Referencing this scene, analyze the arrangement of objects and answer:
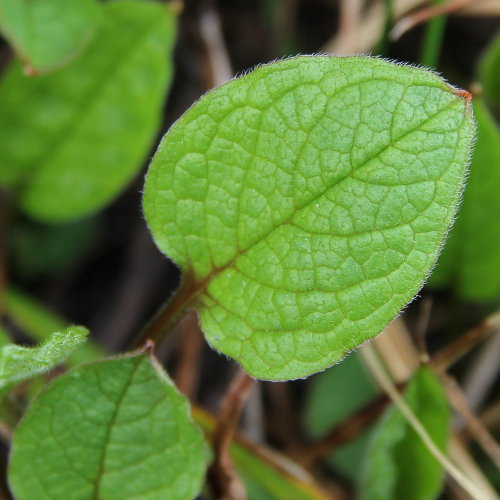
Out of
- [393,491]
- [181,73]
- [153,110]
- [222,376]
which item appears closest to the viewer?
[393,491]

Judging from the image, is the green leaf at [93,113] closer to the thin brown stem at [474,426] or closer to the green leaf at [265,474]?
the green leaf at [265,474]

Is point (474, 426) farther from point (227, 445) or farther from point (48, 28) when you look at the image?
point (48, 28)

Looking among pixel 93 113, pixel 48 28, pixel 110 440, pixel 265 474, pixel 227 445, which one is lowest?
pixel 265 474

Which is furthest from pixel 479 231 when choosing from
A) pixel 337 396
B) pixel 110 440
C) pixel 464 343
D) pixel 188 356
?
pixel 110 440

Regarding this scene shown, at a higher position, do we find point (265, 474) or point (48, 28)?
point (48, 28)

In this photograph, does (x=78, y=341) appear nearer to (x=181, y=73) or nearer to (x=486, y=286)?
(x=486, y=286)

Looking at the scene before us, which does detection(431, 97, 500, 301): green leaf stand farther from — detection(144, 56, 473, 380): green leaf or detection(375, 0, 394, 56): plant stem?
detection(144, 56, 473, 380): green leaf

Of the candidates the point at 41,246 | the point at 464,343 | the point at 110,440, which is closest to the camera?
the point at 110,440

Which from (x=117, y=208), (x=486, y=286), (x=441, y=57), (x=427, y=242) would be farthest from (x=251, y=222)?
(x=441, y=57)

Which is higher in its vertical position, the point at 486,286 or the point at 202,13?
the point at 202,13
